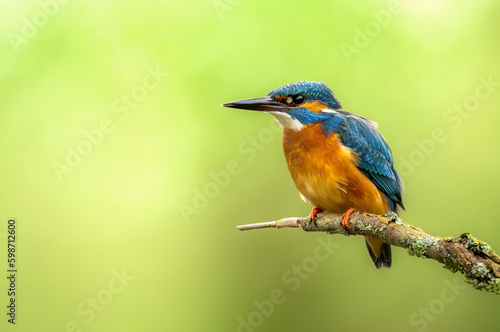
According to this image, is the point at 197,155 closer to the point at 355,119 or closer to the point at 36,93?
the point at 36,93

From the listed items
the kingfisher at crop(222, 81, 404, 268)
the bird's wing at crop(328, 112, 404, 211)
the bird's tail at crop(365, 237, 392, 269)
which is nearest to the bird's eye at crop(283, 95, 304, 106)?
the kingfisher at crop(222, 81, 404, 268)

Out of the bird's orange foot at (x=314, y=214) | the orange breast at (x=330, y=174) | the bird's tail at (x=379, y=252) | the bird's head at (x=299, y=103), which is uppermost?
the bird's head at (x=299, y=103)

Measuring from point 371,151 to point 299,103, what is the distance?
1.78 feet

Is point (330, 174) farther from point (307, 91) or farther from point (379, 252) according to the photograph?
point (379, 252)

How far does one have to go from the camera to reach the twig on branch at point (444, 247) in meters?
1.96

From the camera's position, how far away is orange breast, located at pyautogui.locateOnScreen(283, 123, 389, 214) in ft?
10.4

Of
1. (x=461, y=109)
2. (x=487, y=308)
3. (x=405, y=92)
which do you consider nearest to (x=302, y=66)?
(x=405, y=92)

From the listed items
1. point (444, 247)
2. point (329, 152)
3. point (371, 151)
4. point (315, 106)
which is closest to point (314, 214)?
point (329, 152)

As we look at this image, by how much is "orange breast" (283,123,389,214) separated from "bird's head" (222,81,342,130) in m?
0.06

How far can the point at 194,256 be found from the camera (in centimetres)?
680

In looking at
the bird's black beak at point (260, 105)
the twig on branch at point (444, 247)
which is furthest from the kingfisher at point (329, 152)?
the twig on branch at point (444, 247)

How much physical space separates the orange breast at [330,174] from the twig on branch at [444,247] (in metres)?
0.39

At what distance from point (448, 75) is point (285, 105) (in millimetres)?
3734

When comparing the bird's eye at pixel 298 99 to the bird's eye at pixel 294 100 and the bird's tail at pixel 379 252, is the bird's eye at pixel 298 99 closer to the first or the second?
the bird's eye at pixel 294 100
